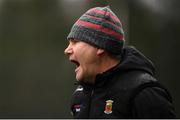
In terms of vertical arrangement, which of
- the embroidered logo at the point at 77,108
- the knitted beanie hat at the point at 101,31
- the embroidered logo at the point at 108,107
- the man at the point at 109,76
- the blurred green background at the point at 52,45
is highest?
the knitted beanie hat at the point at 101,31

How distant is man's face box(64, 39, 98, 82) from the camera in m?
1.92

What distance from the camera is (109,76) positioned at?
1.90m

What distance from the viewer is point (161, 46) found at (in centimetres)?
498

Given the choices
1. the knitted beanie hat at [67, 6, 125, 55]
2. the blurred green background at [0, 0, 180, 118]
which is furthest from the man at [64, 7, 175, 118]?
the blurred green background at [0, 0, 180, 118]

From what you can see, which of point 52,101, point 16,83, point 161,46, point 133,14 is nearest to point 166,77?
point 161,46

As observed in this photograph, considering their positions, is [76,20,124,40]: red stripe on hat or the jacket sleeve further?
[76,20,124,40]: red stripe on hat

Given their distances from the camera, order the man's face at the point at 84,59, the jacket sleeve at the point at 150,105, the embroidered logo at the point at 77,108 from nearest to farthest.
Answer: the jacket sleeve at the point at 150,105 → the man's face at the point at 84,59 → the embroidered logo at the point at 77,108

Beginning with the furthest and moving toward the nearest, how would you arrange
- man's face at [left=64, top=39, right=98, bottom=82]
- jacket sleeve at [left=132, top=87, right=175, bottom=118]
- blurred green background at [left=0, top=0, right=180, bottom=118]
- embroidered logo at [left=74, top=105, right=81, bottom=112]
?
blurred green background at [left=0, top=0, right=180, bottom=118] < embroidered logo at [left=74, top=105, right=81, bottom=112] < man's face at [left=64, top=39, right=98, bottom=82] < jacket sleeve at [left=132, top=87, right=175, bottom=118]

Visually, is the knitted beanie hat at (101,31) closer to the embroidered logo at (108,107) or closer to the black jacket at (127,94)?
the black jacket at (127,94)

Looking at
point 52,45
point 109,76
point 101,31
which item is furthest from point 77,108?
point 52,45

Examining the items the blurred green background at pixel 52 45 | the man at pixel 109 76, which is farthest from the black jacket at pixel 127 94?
the blurred green background at pixel 52 45

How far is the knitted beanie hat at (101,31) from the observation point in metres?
1.95

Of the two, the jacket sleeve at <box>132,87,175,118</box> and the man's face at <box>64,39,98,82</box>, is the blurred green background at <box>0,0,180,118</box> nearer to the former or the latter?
the man's face at <box>64,39,98,82</box>

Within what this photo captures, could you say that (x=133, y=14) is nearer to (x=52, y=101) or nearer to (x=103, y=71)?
(x=52, y=101)
